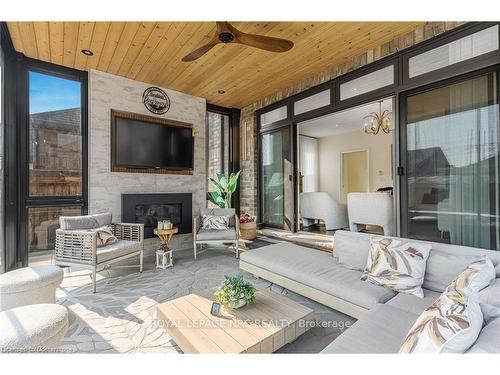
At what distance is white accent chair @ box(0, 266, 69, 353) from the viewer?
3.84ft

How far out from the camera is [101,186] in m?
3.73

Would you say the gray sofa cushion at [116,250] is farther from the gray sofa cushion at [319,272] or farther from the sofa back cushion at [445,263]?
the sofa back cushion at [445,263]

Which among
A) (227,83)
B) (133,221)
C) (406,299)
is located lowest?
(406,299)

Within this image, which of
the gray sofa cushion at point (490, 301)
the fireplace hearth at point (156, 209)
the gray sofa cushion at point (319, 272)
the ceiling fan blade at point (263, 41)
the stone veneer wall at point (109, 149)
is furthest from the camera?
the fireplace hearth at point (156, 209)

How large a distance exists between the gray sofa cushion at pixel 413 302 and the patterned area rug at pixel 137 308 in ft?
1.52

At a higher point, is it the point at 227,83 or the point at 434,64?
the point at 227,83

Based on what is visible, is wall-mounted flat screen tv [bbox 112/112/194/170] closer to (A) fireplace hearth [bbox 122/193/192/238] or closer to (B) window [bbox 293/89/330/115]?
(A) fireplace hearth [bbox 122/193/192/238]

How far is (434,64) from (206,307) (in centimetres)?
342

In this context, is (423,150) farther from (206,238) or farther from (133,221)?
(133,221)

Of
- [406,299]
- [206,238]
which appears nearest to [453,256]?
[406,299]

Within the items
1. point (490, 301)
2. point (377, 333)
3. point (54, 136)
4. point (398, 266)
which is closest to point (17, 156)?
point (54, 136)

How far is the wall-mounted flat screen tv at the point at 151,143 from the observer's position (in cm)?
390

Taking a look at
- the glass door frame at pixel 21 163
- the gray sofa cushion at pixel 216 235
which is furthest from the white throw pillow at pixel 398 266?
the glass door frame at pixel 21 163

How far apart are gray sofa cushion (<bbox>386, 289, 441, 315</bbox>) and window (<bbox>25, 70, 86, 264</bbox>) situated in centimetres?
411
